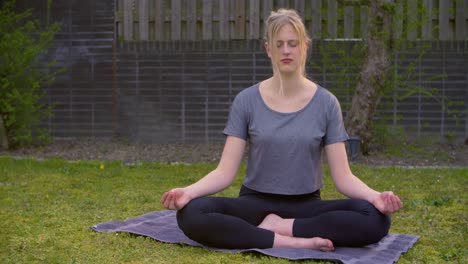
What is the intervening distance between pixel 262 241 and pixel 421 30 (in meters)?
5.39

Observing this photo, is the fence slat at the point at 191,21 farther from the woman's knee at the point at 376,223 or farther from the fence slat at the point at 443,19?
the woman's knee at the point at 376,223

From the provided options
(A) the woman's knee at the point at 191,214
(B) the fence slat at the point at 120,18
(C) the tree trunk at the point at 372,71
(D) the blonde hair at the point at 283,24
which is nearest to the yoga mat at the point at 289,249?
(A) the woman's knee at the point at 191,214

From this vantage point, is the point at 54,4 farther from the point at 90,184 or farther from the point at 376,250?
the point at 376,250

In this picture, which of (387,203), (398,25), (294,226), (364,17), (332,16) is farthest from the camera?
(332,16)

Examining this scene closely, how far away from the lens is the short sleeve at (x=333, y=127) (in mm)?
3961

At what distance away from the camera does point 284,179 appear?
3.95m

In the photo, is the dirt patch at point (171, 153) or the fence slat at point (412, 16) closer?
the dirt patch at point (171, 153)

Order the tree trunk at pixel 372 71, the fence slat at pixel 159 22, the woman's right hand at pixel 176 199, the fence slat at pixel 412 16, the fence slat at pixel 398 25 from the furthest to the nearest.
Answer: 1. the fence slat at pixel 159 22
2. the fence slat at pixel 412 16
3. the fence slat at pixel 398 25
4. the tree trunk at pixel 372 71
5. the woman's right hand at pixel 176 199

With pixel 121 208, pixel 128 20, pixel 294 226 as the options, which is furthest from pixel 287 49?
pixel 128 20

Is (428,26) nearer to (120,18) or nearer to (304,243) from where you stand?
(120,18)

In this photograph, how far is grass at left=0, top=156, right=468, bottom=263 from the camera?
12.3ft

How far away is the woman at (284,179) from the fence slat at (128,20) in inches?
197

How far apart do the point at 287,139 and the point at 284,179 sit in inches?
8.6

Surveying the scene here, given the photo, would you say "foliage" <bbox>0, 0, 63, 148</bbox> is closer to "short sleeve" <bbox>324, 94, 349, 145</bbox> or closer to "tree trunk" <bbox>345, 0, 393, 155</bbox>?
"tree trunk" <bbox>345, 0, 393, 155</bbox>
